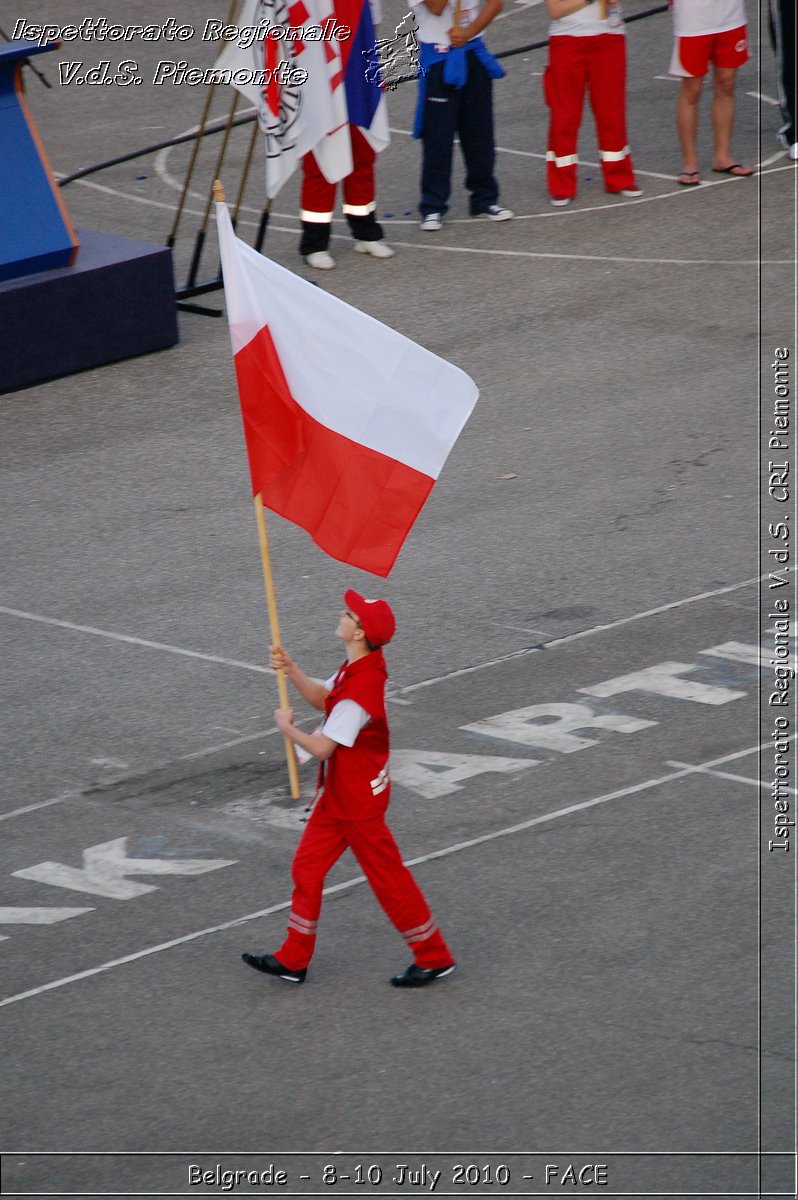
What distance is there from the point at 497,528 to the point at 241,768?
3179 mm

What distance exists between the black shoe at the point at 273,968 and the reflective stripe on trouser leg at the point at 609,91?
11.4 metres

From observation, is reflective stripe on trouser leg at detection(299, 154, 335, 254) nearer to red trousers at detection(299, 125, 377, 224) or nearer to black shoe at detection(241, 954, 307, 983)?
red trousers at detection(299, 125, 377, 224)

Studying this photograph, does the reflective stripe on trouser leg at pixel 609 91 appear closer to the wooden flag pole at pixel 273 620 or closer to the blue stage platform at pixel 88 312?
the blue stage platform at pixel 88 312

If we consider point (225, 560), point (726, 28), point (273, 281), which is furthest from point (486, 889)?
point (726, 28)

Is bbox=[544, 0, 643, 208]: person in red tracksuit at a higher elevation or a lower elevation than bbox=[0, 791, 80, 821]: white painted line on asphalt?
higher

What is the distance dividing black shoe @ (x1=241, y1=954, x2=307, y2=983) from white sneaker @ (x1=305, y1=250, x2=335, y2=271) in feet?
32.7

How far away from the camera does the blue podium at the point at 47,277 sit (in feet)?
44.8

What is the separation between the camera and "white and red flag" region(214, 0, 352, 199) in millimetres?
14352

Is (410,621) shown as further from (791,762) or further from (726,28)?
(726,28)

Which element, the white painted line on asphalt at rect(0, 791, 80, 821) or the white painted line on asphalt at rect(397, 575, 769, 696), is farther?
the white painted line on asphalt at rect(397, 575, 769, 696)

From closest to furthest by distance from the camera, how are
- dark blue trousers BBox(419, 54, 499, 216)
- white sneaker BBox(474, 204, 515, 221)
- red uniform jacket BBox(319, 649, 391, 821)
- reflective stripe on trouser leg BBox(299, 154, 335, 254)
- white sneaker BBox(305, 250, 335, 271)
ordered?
red uniform jacket BBox(319, 649, 391, 821)
reflective stripe on trouser leg BBox(299, 154, 335, 254)
white sneaker BBox(305, 250, 335, 271)
dark blue trousers BBox(419, 54, 499, 216)
white sneaker BBox(474, 204, 515, 221)

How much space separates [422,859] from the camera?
7809 mm

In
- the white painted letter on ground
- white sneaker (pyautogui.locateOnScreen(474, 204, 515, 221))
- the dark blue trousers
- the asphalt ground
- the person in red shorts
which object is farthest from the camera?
white sneaker (pyautogui.locateOnScreen(474, 204, 515, 221))

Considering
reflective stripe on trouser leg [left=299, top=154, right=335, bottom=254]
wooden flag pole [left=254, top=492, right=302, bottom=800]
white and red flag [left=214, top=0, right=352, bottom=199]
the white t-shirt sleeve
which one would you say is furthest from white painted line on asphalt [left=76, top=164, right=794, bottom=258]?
the white t-shirt sleeve
